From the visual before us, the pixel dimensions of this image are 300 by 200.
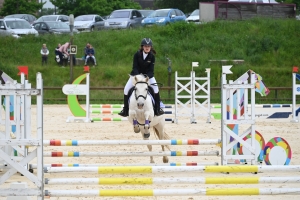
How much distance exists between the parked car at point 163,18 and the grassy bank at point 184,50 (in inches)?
49.9

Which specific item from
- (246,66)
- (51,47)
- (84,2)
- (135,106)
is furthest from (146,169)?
(84,2)

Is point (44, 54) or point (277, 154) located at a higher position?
point (44, 54)

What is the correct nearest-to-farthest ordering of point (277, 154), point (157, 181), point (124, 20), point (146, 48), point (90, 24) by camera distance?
1. point (157, 181)
2. point (277, 154)
3. point (146, 48)
4. point (124, 20)
5. point (90, 24)

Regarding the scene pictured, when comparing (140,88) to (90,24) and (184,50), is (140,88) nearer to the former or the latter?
(184,50)

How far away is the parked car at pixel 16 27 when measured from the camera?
3381 centimetres

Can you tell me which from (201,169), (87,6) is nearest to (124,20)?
(87,6)

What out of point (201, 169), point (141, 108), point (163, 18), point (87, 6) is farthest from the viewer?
point (87, 6)

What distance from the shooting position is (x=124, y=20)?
36.5 meters

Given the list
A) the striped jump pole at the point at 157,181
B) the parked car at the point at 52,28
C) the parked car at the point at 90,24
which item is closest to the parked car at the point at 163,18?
the parked car at the point at 90,24

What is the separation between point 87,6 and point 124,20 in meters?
9.03

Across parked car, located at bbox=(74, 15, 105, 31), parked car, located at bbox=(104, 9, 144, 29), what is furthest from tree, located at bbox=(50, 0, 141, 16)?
parked car, located at bbox=(104, 9, 144, 29)

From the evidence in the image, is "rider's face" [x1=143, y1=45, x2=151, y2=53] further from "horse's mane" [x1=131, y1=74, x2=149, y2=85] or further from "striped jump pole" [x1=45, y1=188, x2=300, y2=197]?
"striped jump pole" [x1=45, y1=188, x2=300, y2=197]

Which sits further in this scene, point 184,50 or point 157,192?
point 184,50

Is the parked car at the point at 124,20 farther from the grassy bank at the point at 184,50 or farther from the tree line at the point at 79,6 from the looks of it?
the tree line at the point at 79,6
